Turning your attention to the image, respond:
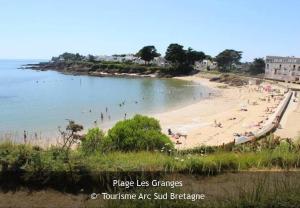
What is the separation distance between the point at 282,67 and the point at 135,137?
10095 centimetres

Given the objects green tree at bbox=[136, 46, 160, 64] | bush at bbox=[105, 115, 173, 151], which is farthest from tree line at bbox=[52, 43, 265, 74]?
bush at bbox=[105, 115, 173, 151]

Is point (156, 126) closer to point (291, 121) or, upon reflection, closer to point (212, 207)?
point (212, 207)

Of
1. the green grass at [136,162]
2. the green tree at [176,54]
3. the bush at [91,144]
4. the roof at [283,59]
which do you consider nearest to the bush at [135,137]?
the bush at [91,144]

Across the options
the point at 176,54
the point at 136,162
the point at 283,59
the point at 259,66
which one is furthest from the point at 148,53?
the point at 136,162

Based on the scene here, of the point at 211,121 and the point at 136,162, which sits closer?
the point at 136,162

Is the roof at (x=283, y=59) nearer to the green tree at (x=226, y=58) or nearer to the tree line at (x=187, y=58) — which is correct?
the tree line at (x=187, y=58)

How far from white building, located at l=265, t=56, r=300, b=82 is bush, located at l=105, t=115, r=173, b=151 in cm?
9500

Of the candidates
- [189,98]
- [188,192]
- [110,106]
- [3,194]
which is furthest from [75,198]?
[189,98]

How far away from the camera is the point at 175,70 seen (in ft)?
365

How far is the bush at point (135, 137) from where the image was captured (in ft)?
38.5

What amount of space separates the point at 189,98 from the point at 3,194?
54.4m

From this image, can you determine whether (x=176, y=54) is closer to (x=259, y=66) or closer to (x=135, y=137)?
(x=259, y=66)

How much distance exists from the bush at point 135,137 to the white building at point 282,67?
95.0 meters

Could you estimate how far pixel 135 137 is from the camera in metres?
12.1
